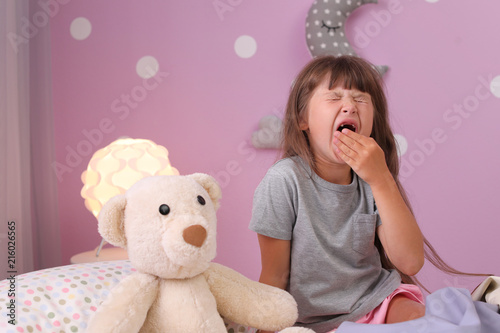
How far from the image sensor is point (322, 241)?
98cm

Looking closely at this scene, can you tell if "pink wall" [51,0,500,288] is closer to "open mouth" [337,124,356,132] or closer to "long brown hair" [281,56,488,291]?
"long brown hair" [281,56,488,291]

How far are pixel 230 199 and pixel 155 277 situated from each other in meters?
1.37

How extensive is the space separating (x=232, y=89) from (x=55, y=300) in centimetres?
136

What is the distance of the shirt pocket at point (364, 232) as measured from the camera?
988mm

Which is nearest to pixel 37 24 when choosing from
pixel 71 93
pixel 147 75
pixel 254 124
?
pixel 71 93

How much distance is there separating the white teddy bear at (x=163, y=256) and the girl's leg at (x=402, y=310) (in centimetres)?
28

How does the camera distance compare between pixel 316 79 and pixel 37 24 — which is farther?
pixel 37 24

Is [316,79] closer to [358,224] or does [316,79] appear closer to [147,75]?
[358,224]

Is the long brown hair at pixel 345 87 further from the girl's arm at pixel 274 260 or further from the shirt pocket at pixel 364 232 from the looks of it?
the girl's arm at pixel 274 260

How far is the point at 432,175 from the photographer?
2016mm

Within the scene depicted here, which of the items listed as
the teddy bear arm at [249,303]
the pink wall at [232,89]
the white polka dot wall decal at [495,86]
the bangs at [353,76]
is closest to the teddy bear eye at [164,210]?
the teddy bear arm at [249,303]

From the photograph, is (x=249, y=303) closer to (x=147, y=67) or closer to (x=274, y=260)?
(x=274, y=260)

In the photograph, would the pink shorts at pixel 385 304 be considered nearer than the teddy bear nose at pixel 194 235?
No

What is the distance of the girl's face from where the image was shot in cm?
97
